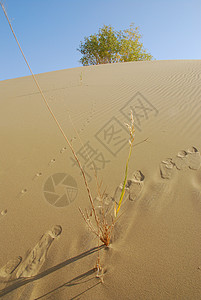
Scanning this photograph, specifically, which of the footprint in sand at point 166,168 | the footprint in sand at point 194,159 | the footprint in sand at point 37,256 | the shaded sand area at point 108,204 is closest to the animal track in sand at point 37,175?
the shaded sand area at point 108,204

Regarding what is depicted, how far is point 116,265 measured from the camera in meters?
1.03

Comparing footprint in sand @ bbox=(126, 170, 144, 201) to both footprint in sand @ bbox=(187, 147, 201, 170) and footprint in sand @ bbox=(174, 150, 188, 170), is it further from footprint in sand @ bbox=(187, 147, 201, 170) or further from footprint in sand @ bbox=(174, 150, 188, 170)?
footprint in sand @ bbox=(187, 147, 201, 170)

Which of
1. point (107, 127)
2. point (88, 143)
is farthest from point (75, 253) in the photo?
point (107, 127)

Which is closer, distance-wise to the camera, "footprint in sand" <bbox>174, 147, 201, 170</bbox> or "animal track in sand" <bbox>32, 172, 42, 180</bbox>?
"footprint in sand" <bbox>174, 147, 201, 170</bbox>

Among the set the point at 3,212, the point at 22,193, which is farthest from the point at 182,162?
the point at 3,212

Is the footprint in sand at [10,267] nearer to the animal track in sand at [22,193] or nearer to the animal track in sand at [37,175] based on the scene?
the animal track in sand at [22,193]

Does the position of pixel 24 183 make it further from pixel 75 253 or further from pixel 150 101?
pixel 150 101

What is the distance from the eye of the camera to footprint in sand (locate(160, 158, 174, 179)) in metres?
1.77

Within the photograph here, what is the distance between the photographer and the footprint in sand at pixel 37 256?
1.09 metres

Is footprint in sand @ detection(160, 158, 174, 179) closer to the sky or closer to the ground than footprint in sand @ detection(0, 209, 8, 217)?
closer to the ground

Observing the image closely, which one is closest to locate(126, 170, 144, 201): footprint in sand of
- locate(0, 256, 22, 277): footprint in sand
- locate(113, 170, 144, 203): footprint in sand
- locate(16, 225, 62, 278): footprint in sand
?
locate(113, 170, 144, 203): footprint in sand

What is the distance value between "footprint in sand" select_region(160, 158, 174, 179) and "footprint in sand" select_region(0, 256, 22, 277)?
1.42 m

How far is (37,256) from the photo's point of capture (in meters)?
1.18

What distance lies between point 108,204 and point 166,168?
79 centimetres
